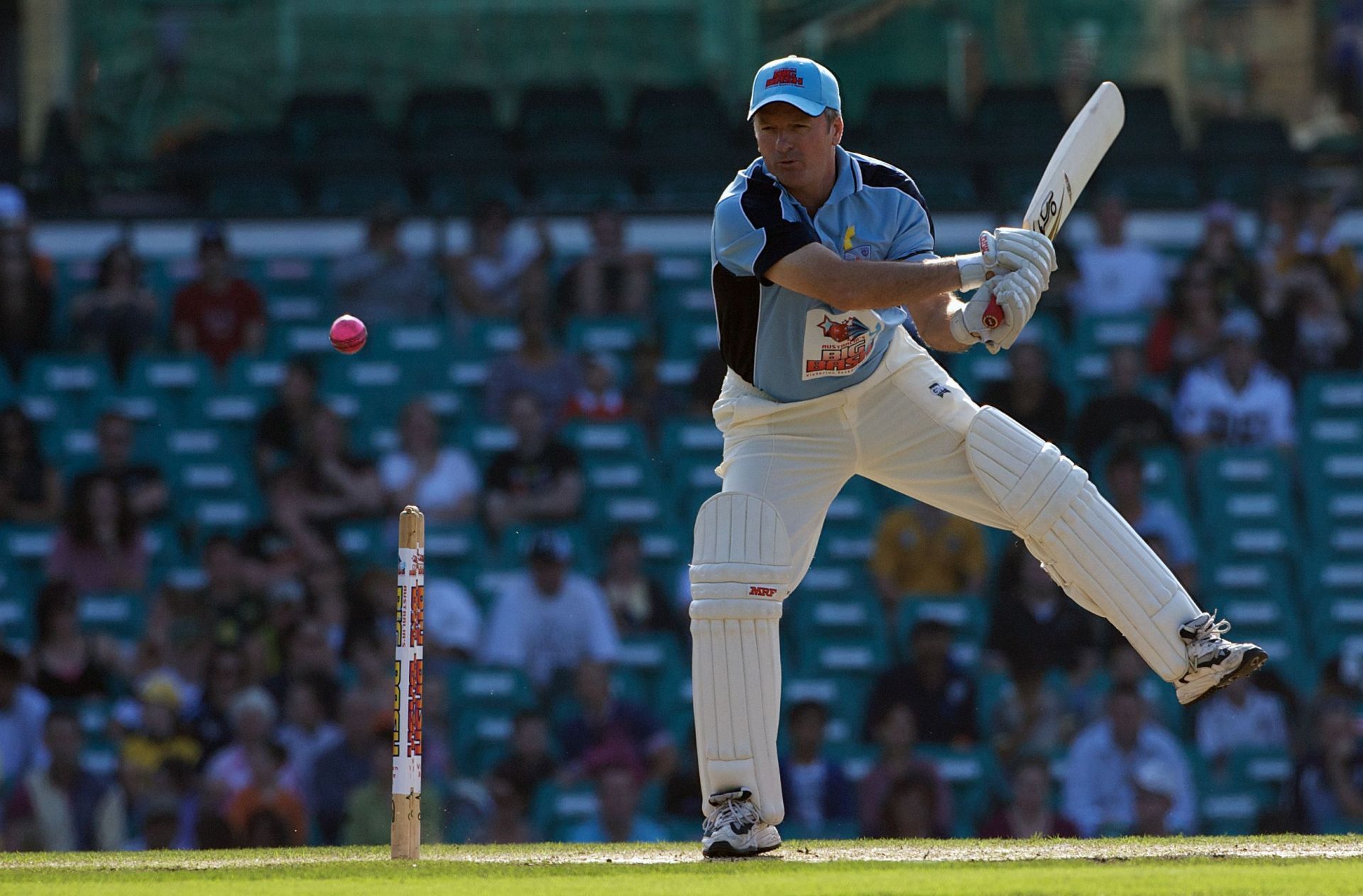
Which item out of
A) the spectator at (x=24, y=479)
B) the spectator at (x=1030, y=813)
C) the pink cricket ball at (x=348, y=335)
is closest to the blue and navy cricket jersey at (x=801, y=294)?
the pink cricket ball at (x=348, y=335)

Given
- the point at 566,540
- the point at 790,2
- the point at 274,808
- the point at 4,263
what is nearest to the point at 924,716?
the point at 566,540

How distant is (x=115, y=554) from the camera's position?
10.0m

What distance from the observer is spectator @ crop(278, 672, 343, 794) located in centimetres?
884

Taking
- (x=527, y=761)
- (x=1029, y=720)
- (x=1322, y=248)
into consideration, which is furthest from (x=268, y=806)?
(x=1322, y=248)

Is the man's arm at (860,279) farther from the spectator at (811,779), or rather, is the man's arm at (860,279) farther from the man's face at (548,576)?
the man's face at (548,576)

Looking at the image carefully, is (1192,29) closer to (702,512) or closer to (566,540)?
(566,540)

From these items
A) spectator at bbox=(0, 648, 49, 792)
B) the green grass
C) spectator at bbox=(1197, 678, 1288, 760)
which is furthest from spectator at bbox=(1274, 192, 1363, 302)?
spectator at bbox=(0, 648, 49, 792)

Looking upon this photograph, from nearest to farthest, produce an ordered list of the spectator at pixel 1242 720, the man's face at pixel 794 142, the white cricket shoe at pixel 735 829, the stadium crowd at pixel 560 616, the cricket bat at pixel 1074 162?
the white cricket shoe at pixel 735 829 < the man's face at pixel 794 142 < the cricket bat at pixel 1074 162 < the stadium crowd at pixel 560 616 < the spectator at pixel 1242 720

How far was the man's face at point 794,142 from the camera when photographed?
16.4ft

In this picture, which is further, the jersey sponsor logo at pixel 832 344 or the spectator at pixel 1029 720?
the spectator at pixel 1029 720

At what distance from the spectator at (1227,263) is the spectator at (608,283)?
3.26 meters

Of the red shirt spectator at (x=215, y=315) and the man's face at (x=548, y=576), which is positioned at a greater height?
the red shirt spectator at (x=215, y=315)

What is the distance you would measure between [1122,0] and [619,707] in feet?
26.4

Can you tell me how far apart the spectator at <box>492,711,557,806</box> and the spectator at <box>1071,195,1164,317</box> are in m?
4.43
